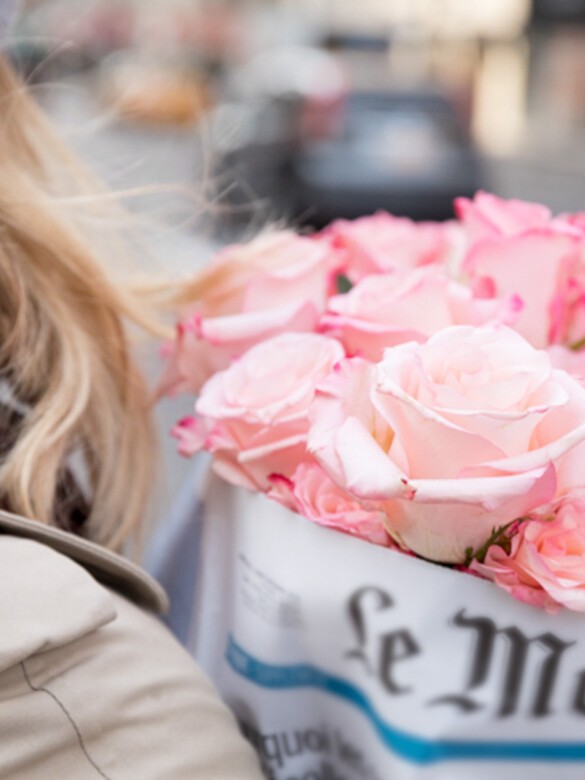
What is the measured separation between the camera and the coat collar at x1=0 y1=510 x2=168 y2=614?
2.21ft

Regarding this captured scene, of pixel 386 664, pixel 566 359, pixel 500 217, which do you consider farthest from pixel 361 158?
pixel 386 664

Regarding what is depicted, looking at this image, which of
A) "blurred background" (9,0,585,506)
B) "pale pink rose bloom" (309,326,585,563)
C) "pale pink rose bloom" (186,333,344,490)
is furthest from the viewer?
"blurred background" (9,0,585,506)

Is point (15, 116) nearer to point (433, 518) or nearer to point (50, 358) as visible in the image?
point (50, 358)

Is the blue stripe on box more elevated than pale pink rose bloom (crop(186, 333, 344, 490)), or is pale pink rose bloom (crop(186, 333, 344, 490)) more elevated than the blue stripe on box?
pale pink rose bloom (crop(186, 333, 344, 490))

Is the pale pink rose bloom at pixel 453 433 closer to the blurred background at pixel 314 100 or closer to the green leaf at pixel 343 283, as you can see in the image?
the green leaf at pixel 343 283

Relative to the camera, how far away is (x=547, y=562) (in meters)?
0.53

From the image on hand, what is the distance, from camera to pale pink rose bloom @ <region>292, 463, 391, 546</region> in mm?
585

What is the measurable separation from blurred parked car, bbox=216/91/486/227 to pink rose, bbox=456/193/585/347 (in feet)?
14.6

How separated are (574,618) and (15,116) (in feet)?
2.27

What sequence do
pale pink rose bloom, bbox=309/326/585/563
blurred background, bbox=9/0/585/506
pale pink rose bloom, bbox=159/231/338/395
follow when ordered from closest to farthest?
pale pink rose bloom, bbox=309/326/585/563, pale pink rose bloom, bbox=159/231/338/395, blurred background, bbox=9/0/585/506

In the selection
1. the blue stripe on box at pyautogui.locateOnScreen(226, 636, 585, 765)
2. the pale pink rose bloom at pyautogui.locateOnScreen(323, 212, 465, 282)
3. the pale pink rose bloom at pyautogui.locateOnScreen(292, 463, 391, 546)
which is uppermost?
the pale pink rose bloom at pyautogui.locateOnScreen(323, 212, 465, 282)

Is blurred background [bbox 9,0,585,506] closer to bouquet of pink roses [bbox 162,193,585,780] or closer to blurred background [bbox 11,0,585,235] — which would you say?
blurred background [bbox 11,0,585,235]

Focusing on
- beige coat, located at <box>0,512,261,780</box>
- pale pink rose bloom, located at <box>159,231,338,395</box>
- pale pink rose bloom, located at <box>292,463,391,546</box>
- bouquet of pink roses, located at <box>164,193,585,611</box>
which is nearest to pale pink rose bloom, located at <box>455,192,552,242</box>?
bouquet of pink roses, located at <box>164,193,585,611</box>

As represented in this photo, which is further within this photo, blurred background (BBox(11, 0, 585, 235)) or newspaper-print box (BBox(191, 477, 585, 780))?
blurred background (BBox(11, 0, 585, 235))
